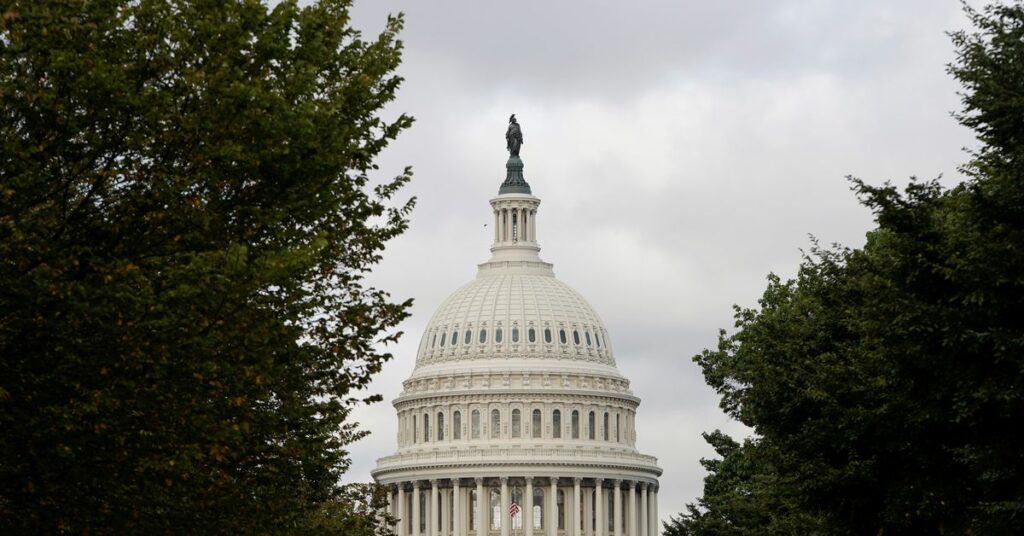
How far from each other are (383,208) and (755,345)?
28.1 m

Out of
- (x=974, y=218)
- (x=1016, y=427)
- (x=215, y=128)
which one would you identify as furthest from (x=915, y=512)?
(x=215, y=128)

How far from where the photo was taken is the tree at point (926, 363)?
4228cm

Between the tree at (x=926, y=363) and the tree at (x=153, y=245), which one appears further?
the tree at (x=926, y=363)

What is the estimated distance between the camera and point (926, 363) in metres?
44.0

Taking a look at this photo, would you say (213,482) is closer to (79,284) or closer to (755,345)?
(79,284)

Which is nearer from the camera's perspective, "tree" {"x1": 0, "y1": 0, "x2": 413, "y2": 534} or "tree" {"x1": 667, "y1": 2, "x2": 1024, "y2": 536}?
"tree" {"x1": 0, "y1": 0, "x2": 413, "y2": 534}

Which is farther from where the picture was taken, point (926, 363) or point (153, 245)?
point (926, 363)

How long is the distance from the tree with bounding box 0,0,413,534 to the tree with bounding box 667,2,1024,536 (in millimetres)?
11192

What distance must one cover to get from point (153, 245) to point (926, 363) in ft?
50.6

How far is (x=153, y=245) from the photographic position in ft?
129

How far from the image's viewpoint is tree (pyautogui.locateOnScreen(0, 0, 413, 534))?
36.7 meters

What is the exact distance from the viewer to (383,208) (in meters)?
45.8

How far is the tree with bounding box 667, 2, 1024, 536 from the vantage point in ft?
139

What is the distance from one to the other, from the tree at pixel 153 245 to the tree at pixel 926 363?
36.7 ft
